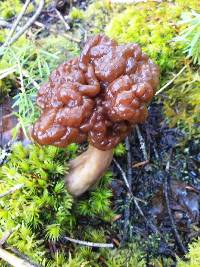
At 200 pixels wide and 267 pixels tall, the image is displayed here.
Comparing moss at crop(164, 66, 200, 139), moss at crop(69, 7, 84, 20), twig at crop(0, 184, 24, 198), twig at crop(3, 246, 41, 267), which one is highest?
moss at crop(69, 7, 84, 20)

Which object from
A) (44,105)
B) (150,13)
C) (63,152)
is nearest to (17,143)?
(63,152)

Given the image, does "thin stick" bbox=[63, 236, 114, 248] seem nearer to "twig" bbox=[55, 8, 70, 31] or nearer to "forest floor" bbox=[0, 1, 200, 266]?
"forest floor" bbox=[0, 1, 200, 266]

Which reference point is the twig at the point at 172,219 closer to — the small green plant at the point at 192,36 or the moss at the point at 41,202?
the moss at the point at 41,202

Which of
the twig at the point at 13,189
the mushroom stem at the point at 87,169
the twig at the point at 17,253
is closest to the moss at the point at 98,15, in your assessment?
the mushroom stem at the point at 87,169

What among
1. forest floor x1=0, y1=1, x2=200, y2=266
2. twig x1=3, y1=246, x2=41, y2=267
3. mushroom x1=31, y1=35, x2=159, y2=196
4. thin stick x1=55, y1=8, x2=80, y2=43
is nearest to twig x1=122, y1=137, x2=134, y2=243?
forest floor x1=0, y1=1, x2=200, y2=266

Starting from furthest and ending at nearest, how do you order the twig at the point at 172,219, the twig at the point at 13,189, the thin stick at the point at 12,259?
the twig at the point at 172,219 → the twig at the point at 13,189 → the thin stick at the point at 12,259
